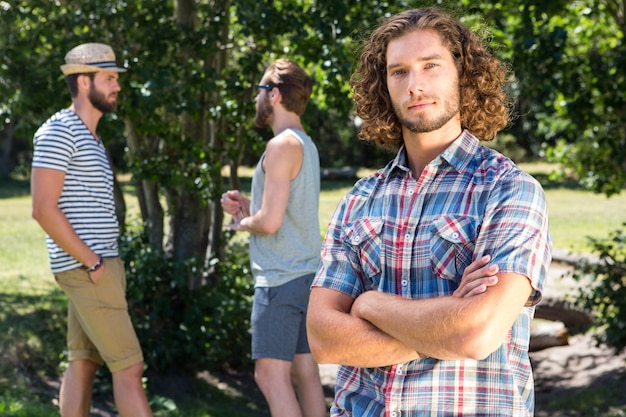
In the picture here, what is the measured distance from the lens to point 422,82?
238 cm

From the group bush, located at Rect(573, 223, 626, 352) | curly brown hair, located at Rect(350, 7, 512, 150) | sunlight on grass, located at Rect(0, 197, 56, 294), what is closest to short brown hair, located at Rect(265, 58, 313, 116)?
curly brown hair, located at Rect(350, 7, 512, 150)

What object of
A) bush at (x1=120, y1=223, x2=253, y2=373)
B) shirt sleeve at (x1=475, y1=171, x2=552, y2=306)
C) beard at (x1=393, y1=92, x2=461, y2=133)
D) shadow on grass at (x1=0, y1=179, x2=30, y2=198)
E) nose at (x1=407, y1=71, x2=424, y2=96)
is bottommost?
shadow on grass at (x1=0, y1=179, x2=30, y2=198)

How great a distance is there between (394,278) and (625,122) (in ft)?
18.6

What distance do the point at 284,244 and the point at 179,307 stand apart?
263 cm

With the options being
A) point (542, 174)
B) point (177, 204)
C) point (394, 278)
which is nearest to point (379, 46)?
point (394, 278)

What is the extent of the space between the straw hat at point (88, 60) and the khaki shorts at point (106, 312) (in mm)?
1039

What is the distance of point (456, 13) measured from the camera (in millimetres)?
2916

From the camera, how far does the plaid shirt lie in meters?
2.18

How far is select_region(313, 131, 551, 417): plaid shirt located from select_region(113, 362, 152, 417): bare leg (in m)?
2.39

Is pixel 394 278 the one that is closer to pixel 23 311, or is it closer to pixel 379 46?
pixel 379 46

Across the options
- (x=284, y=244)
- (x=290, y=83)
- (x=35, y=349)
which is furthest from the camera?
(x=35, y=349)

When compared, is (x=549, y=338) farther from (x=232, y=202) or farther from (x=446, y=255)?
(x=446, y=255)

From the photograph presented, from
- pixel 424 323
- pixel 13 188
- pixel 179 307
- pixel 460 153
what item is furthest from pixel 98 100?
pixel 13 188

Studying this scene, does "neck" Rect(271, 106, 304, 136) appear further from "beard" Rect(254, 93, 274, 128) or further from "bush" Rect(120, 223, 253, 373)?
"bush" Rect(120, 223, 253, 373)
